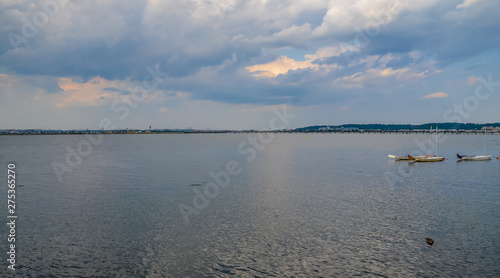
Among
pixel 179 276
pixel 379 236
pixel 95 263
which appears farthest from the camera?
pixel 379 236

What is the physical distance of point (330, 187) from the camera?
4209 cm

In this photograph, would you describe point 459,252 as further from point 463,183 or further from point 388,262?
point 463,183

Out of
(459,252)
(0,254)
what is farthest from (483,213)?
(0,254)

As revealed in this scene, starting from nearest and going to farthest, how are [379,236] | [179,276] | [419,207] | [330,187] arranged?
[179,276], [379,236], [419,207], [330,187]

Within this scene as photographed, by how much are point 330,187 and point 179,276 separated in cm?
2893

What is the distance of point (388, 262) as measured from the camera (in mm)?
18812

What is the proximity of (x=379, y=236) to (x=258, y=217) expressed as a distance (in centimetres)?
963

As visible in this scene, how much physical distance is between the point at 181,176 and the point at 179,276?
3530 centimetres

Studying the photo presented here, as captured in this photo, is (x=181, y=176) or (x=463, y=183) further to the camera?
(x=181, y=176)

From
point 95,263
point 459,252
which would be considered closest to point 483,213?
point 459,252

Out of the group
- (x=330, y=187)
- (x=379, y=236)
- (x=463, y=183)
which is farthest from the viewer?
(x=463, y=183)

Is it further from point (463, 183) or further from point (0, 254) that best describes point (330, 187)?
point (0, 254)

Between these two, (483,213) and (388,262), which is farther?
(483,213)

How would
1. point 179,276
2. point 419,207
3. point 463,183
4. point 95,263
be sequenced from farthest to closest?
point 463,183 → point 419,207 → point 95,263 → point 179,276
